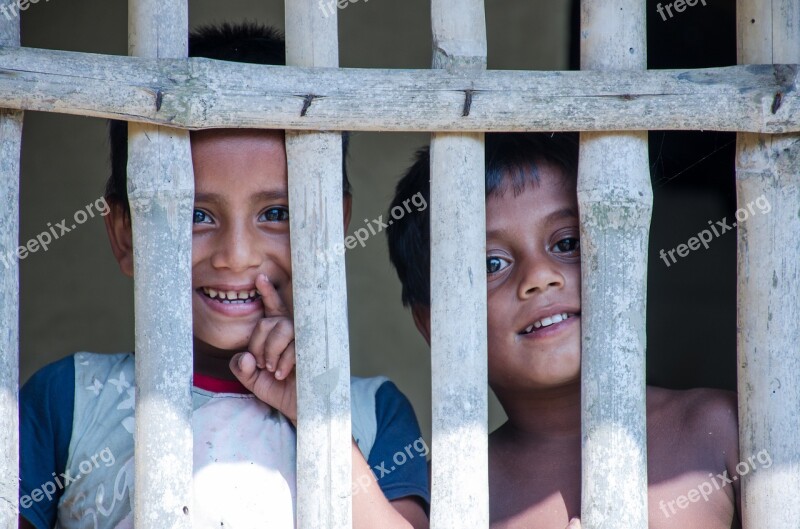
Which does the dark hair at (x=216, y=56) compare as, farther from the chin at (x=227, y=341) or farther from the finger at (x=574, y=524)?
the finger at (x=574, y=524)

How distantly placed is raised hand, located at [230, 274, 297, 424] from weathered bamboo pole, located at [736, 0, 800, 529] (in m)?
0.83

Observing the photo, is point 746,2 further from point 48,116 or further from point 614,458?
point 48,116

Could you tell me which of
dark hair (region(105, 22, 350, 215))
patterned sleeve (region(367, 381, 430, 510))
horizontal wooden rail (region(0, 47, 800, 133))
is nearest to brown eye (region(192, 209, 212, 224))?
dark hair (region(105, 22, 350, 215))

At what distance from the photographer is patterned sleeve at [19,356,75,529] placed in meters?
2.20

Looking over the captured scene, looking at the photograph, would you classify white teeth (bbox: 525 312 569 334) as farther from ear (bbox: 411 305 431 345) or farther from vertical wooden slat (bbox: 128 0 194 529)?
vertical wooden slat (bbox: 128 0 194 529)

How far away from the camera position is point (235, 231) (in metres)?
2.18

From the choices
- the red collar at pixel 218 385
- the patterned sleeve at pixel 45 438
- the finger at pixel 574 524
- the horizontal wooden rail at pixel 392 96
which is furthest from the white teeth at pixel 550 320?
the patterned sleeve at pixel 45 438

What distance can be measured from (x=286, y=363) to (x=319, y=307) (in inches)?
7.6

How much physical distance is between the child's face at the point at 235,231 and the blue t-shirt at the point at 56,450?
0.33 metres

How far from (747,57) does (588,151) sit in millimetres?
342

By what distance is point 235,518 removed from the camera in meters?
2.09

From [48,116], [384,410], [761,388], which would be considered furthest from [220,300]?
[48,116]

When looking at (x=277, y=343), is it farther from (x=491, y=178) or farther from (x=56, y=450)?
(x=491, y=178)

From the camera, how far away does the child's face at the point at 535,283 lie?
90.6 inches
